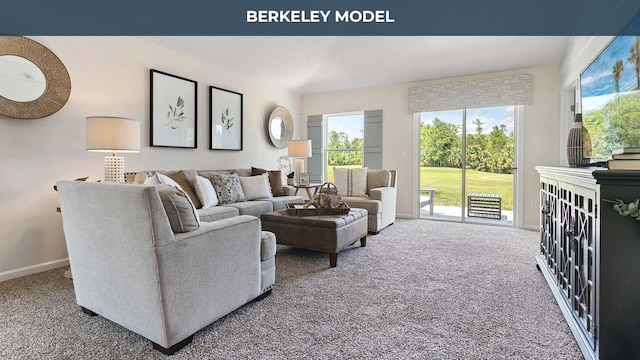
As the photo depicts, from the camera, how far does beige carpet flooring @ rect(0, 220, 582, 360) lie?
5.25 feet

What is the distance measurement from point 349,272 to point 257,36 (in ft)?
9.45

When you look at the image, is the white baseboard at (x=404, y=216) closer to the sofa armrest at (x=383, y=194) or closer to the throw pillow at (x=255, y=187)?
the sofa armrest at (x=383, y=194)

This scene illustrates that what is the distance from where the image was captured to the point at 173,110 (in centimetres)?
396

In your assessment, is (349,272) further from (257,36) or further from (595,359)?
(257,36)

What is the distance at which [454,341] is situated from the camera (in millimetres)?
1687

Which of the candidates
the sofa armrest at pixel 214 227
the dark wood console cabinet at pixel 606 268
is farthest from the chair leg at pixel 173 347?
the dark wood console cabinet at pixel 606 268

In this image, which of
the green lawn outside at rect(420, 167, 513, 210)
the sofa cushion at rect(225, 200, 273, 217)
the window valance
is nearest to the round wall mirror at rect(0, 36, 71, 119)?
the sofa cushion at rect(225, 200, 273, 217)

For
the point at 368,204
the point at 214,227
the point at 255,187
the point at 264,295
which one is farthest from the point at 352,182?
the point at 214,227

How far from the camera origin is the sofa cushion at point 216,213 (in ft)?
10.3

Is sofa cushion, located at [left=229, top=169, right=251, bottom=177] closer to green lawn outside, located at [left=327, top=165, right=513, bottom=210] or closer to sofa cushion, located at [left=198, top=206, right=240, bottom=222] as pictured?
sofa cushion, located at [left=198, top=206, right=240, bottom=222]

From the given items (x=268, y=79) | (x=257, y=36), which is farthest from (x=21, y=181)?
(x=268, y=79)

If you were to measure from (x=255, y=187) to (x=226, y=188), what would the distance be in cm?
51

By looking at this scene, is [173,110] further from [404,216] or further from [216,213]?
[404,216]

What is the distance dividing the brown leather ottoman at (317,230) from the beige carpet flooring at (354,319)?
0.62ft
